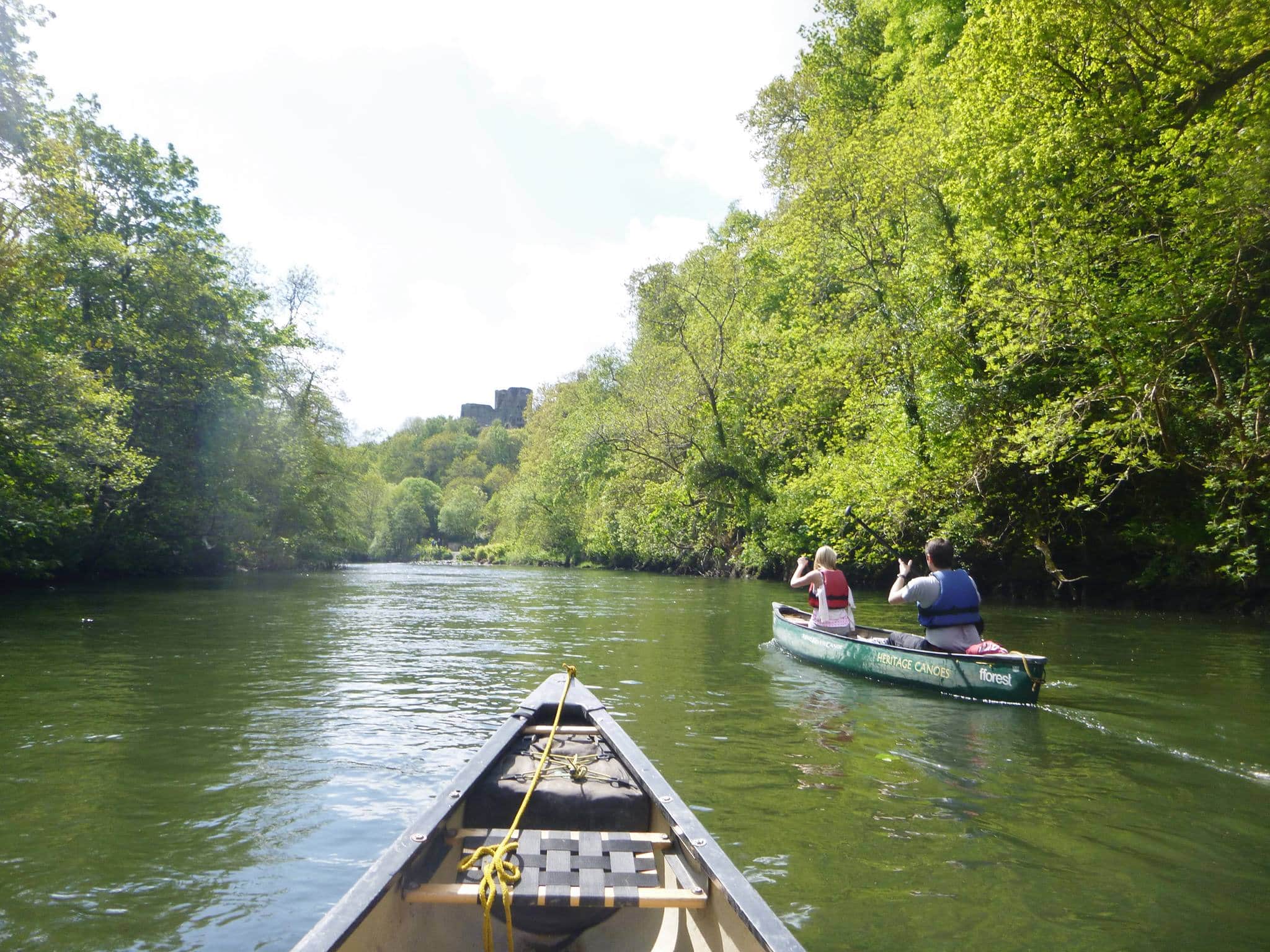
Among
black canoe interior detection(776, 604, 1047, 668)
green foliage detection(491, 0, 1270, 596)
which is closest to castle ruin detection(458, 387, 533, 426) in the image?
green foliage detection(491, 0, 1270, 596)

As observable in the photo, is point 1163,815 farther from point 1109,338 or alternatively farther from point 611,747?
point 1109,338

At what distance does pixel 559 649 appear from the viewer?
12.3 metres

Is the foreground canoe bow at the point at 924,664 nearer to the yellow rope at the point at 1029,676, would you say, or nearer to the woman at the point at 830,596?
the yellow rope at the point at 1029,676

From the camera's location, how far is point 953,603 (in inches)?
355

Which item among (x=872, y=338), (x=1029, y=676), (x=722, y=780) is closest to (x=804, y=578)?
(x=1029, y=676)

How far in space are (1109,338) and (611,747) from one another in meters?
11.7

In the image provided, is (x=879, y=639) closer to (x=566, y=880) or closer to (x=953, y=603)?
(x=953, y=603)

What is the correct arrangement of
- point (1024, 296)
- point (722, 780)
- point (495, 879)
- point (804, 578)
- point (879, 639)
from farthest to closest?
point (1024, 296) < point (804, 578) < point (879, 639) < point (722, 780) < point (495, 879)

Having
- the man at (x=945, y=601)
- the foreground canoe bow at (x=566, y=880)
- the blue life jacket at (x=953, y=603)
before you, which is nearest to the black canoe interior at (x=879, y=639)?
the man at (x=945, y=601)

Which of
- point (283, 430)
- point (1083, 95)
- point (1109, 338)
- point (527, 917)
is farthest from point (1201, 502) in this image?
point (283, 430)

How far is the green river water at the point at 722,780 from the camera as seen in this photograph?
395 centimetres

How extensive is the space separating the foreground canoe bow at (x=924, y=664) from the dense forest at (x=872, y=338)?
17.4 ft

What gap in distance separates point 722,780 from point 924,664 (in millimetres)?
4065

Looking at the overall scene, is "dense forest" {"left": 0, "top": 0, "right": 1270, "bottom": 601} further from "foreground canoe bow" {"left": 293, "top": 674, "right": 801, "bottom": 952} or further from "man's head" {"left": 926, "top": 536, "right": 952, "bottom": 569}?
"foreground canoe bow" {"left": 293, "top": 674, "right": 801, "bottom": 952}
